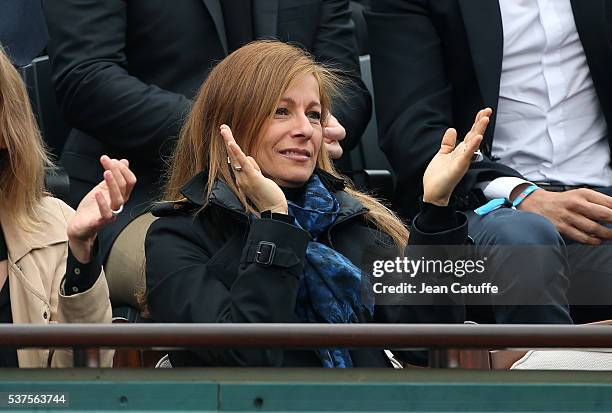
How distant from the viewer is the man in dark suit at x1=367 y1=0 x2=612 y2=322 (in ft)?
12.8

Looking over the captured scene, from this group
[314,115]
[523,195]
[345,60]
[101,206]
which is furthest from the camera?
[345,60]

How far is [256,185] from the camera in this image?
2.89m

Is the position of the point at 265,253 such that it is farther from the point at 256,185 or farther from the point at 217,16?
the point at 217,16

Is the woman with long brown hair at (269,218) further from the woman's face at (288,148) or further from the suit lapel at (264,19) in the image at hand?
the suit lapel at (264,19)

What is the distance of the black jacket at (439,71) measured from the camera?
12.8ft

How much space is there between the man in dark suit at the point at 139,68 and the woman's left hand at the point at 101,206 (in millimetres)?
931

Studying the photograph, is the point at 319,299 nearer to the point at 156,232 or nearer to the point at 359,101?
the point at 156,232

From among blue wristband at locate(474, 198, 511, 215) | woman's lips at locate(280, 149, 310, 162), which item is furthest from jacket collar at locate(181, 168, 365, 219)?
blue wristband at locate(474, 198, 511, 215)

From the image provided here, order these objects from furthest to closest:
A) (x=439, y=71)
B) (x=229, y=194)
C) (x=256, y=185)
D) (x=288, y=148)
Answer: (x=439, y=71)
(x=288, y=148)
(x=229, y=194)
(x=256, y=185)

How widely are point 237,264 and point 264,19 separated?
51.2 inches

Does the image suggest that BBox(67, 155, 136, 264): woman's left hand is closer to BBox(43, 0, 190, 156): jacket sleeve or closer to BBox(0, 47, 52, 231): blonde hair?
BBox(0, 47, 52, 231): blonde hair

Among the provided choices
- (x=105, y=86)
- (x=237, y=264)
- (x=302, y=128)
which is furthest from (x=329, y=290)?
(x=105, y=86)

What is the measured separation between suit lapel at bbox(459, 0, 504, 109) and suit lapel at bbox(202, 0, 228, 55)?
0.74 m

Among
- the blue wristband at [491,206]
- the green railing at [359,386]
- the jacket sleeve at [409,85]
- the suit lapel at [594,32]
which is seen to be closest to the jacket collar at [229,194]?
the blue wristband at [491,206]
